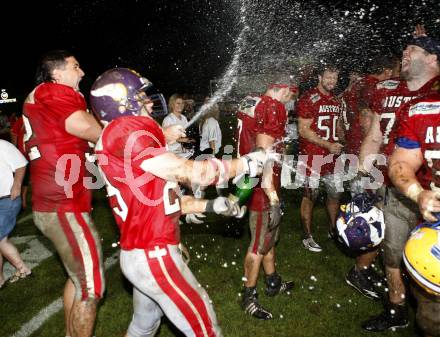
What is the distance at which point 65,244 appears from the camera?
345cm

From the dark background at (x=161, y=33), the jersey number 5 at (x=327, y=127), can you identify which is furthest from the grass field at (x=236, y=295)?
the dark background at (x=161, y=33)

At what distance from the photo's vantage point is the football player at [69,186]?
11.2 feet

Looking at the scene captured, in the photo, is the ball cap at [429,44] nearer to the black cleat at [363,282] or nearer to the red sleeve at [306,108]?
the red sleeve at [306,108]

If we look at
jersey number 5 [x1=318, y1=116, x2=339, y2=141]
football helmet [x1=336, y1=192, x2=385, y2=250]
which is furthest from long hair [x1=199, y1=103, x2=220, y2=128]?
football helmet [x1=336, y1=192, x2=385, y2=250]

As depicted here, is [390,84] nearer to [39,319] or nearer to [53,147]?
[53,147]

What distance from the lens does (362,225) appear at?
3754 mm

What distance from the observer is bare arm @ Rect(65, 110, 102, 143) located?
3.39m

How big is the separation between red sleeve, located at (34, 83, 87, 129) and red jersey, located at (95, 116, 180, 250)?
112 cm

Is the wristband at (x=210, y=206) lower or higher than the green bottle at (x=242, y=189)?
higher

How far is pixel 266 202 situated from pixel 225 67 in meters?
46.3

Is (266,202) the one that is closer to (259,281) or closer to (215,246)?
(259,281)

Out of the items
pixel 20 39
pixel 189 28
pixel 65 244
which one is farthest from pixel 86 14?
pixel 65 244

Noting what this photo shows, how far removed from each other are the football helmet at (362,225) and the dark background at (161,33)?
580cm

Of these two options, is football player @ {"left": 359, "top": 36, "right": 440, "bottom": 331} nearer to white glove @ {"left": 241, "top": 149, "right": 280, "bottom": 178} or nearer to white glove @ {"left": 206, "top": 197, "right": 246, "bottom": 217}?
white glove @ {"left": 241, "top": 149, "right": 280, "bottom": 178}
